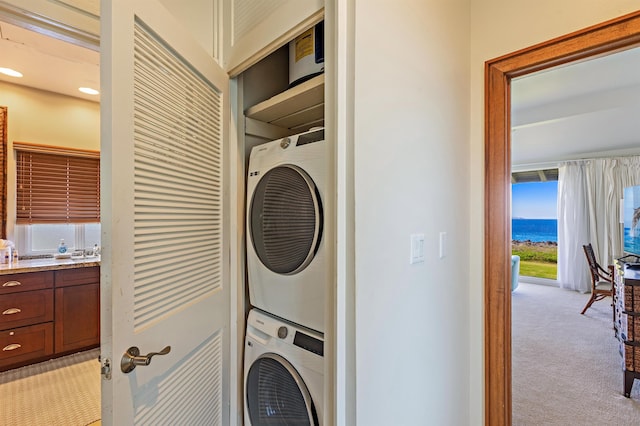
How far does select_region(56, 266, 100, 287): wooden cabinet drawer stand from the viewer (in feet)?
8.96

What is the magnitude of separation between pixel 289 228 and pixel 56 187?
3.30m

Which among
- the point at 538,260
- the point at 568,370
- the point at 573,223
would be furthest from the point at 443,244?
the point at 538,260

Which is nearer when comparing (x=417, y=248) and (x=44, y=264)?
(x=417, y=248)

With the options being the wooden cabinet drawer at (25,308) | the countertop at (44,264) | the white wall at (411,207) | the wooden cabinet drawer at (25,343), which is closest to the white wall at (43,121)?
the countertop at (44,264)

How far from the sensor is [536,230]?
6633 millimetres

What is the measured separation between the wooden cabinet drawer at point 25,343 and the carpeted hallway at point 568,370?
3.91m

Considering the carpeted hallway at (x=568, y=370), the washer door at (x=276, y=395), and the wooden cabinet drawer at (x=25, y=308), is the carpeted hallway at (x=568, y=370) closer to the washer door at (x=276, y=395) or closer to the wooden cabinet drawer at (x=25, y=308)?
the washer door at (x=276, y=395)

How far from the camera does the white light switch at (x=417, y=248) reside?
43.8 inches

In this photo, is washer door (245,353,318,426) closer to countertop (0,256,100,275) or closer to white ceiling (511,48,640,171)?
white ceiling (511,48,640,171)

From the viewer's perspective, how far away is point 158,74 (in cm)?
95

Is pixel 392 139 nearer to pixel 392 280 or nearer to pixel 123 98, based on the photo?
pixel 392 280

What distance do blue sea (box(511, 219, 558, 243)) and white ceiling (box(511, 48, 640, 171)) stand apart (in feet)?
6.14

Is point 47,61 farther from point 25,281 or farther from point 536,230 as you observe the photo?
point 536,230

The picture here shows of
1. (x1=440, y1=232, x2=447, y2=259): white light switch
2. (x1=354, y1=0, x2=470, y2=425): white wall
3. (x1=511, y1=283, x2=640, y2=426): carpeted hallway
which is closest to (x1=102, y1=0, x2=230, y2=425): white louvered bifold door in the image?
(x1=354, y1=0, x2=470, y2=425): white wall
